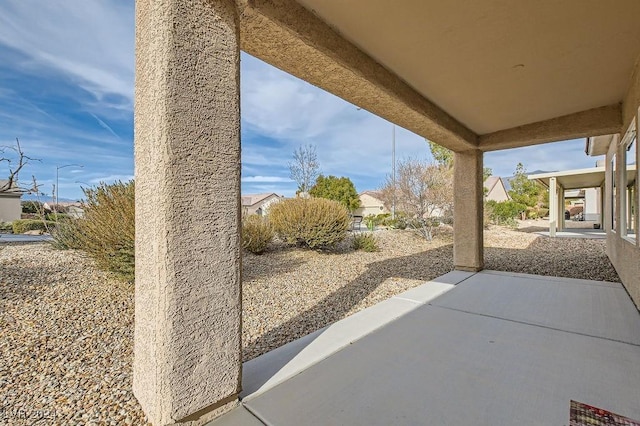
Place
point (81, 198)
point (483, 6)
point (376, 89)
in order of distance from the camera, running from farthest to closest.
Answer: point (81, 198)
point (376, 89)
point (483, 6)

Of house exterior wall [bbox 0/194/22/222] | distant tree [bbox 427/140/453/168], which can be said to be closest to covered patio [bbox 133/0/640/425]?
distant tree [bbox 427/140/453/168]

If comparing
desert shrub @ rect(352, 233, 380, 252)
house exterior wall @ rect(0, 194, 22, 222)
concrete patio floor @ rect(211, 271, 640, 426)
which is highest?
house exterior wall @ rect(0, 194, 22, 222)

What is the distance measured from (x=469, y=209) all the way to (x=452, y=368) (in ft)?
15.5

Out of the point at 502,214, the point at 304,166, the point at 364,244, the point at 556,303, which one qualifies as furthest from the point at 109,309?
the point at 502,214

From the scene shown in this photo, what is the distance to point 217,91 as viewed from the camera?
189 cm

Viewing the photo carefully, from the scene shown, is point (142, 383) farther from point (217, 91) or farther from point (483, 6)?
point (483, 6)

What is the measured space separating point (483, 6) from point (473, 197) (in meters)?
4.58

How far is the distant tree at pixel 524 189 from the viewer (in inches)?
1211

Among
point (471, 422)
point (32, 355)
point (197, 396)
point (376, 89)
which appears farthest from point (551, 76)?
point (32, 355)

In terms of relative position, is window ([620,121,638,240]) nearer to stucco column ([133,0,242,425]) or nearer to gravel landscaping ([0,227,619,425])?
gravel landscaping ([0,227,619,425])

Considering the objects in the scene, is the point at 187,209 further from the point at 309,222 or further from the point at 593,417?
the point at 309,222

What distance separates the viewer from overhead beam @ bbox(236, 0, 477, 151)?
2324 millimetres

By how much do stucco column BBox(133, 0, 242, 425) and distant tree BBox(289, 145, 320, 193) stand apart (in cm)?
2077

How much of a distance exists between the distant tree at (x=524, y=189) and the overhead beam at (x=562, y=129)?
95.8ft
